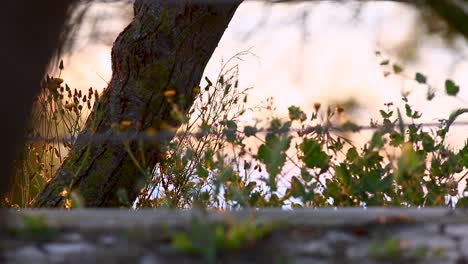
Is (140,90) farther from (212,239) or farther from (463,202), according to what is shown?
(212,239)

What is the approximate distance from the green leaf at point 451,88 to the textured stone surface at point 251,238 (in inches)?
26.5

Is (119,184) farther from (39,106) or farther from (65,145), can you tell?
(39,106)

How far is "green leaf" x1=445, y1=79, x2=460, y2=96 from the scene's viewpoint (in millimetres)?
3885

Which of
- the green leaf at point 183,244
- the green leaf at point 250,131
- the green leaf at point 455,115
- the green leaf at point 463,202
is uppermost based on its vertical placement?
the green leaf at point 455,115

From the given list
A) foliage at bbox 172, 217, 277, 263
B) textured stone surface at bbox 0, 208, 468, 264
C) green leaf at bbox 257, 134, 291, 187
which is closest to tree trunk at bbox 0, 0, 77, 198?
textured stone surface at bbox 0, 208, 468, 264

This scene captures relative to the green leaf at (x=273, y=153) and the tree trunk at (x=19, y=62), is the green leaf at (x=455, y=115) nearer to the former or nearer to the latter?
the green leaf at (x=273, y=153)

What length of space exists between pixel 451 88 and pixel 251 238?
1.38m

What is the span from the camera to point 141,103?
552cm

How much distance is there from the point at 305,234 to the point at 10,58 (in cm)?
117

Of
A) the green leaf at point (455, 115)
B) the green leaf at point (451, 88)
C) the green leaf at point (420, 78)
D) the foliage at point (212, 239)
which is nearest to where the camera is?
the foliage at point (212, 239)

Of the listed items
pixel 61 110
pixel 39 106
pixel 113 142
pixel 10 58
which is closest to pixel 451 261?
pixel 10 58

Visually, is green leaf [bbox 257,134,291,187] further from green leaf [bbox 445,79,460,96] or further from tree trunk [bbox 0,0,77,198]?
tree trunk [bbox 0,0,77,198]

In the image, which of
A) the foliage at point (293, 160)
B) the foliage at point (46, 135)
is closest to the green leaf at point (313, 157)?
the foliage at point (293, 160)

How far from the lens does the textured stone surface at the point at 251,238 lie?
9.56 feet
